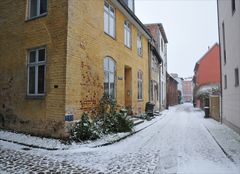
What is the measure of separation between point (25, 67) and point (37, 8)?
248 centimetres

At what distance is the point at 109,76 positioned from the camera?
12078 millimetres

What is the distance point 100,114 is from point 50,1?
5053 millimetres

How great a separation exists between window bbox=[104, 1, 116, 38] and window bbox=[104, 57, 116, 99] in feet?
4.88

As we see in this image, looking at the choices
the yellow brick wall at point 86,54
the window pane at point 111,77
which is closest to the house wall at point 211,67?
the yellow brick wall at point 86,54

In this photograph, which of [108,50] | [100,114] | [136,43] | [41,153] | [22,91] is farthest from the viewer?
[136,43]

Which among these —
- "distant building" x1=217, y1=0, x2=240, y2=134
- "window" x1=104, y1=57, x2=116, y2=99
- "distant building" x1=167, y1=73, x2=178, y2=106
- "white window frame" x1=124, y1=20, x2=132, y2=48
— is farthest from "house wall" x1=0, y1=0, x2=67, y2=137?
"distant building" x1=167, y1=73, x2=178, y2=106

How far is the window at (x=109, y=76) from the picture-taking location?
1166 cm

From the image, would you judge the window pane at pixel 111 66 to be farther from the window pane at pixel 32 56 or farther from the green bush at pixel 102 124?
the window pane at pixel 32 56

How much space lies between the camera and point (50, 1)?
9.09 meters

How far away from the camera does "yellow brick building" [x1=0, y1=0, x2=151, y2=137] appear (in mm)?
8523

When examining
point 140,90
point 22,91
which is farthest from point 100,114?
point 140,90

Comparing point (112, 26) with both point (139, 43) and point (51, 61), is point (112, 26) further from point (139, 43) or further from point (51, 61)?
point (139, 43)

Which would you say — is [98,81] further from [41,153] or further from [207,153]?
[207,153]

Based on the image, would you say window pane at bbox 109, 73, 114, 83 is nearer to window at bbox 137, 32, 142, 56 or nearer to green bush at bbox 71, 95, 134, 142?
green bush at bbox 71, 95, 134, 142
